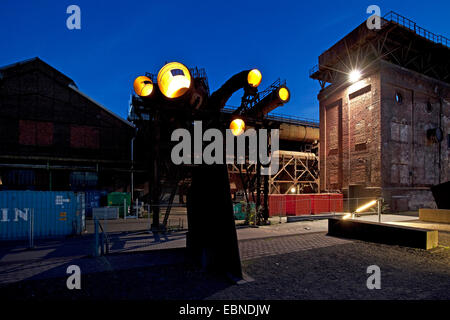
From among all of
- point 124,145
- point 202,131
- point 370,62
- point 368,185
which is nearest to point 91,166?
point 124,145

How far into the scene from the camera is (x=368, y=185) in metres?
18.8

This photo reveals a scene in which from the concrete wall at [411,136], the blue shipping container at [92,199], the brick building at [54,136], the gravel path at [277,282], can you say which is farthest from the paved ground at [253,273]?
the brick building at [54,136]

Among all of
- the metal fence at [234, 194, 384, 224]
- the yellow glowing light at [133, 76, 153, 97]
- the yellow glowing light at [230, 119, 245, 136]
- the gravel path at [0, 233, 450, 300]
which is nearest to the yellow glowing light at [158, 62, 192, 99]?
the yellow glowing light at [133, 76, 153, 97]

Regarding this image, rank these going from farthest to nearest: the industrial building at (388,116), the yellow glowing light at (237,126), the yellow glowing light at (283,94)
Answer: the industrial building at (388,116) → the yellow glowing light at (237,126) → the yellow glowing light at (283,94)

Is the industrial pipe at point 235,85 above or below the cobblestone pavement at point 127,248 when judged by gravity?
above

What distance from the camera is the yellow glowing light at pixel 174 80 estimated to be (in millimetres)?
7641

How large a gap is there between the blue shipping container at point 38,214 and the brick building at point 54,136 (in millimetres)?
10407

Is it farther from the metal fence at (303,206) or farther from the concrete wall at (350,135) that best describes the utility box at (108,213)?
the concrete wall at (350,135)

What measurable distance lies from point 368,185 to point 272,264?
1686 centimetres

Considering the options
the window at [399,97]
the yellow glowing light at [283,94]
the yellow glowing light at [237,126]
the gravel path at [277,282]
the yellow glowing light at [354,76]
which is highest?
the yellow glowing light at [354,76]

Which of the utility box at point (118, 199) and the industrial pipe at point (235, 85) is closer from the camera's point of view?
the industrial pipe at point (235, 85)

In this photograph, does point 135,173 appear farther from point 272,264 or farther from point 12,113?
point 272,264

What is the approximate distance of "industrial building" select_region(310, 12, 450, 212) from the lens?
18.5m

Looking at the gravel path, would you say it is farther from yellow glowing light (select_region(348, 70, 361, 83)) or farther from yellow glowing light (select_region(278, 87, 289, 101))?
yellow glowing light (select_region(348, 70, 361, 83))
